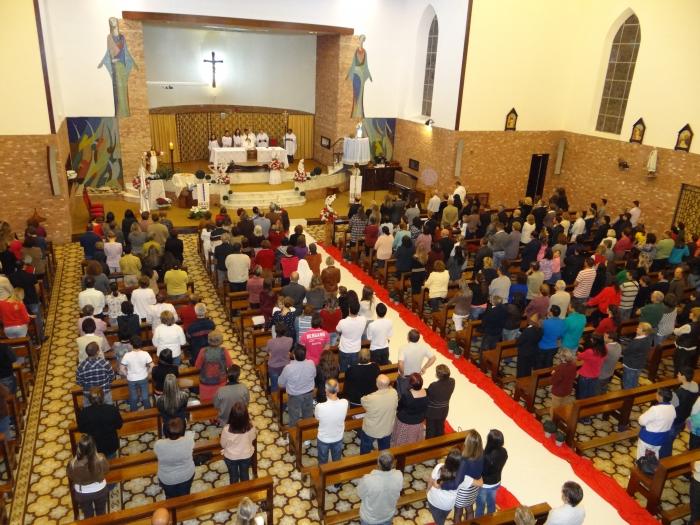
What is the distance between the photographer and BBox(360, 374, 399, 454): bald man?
20.6ft

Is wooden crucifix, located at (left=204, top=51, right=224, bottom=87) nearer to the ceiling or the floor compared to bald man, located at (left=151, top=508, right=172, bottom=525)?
nearer to the ceiling

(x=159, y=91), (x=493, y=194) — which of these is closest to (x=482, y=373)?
(x=493, y=194)

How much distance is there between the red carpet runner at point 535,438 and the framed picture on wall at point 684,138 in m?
9.99

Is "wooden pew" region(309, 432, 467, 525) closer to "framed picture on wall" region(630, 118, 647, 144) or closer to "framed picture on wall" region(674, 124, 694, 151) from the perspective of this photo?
"framed picture on wall" region(674, 124, 694, 151)

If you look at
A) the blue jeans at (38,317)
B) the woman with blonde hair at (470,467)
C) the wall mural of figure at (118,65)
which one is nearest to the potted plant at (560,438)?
the woman with blonde hair at (470,467)

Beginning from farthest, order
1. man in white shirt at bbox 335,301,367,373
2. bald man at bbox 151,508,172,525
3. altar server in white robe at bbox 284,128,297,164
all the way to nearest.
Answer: altar server in white robe at bbox 284,128,297,164 → man in white shirt at bbox 335,301,367,373 → bald man at bbox 151,508,172,525

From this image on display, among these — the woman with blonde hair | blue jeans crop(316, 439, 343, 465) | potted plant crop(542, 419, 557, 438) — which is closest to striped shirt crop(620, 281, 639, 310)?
potted plant crop(542, 419, 557, 438)

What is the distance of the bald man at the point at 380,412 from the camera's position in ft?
20.6

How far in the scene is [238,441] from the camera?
5.96m

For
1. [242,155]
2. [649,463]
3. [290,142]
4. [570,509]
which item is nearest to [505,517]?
[570,509]

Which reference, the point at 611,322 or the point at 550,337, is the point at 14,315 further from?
the point at 611,322

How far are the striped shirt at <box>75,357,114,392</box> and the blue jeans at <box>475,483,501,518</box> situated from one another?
4.58 metres

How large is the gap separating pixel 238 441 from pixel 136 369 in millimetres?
2015

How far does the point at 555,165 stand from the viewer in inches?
802
